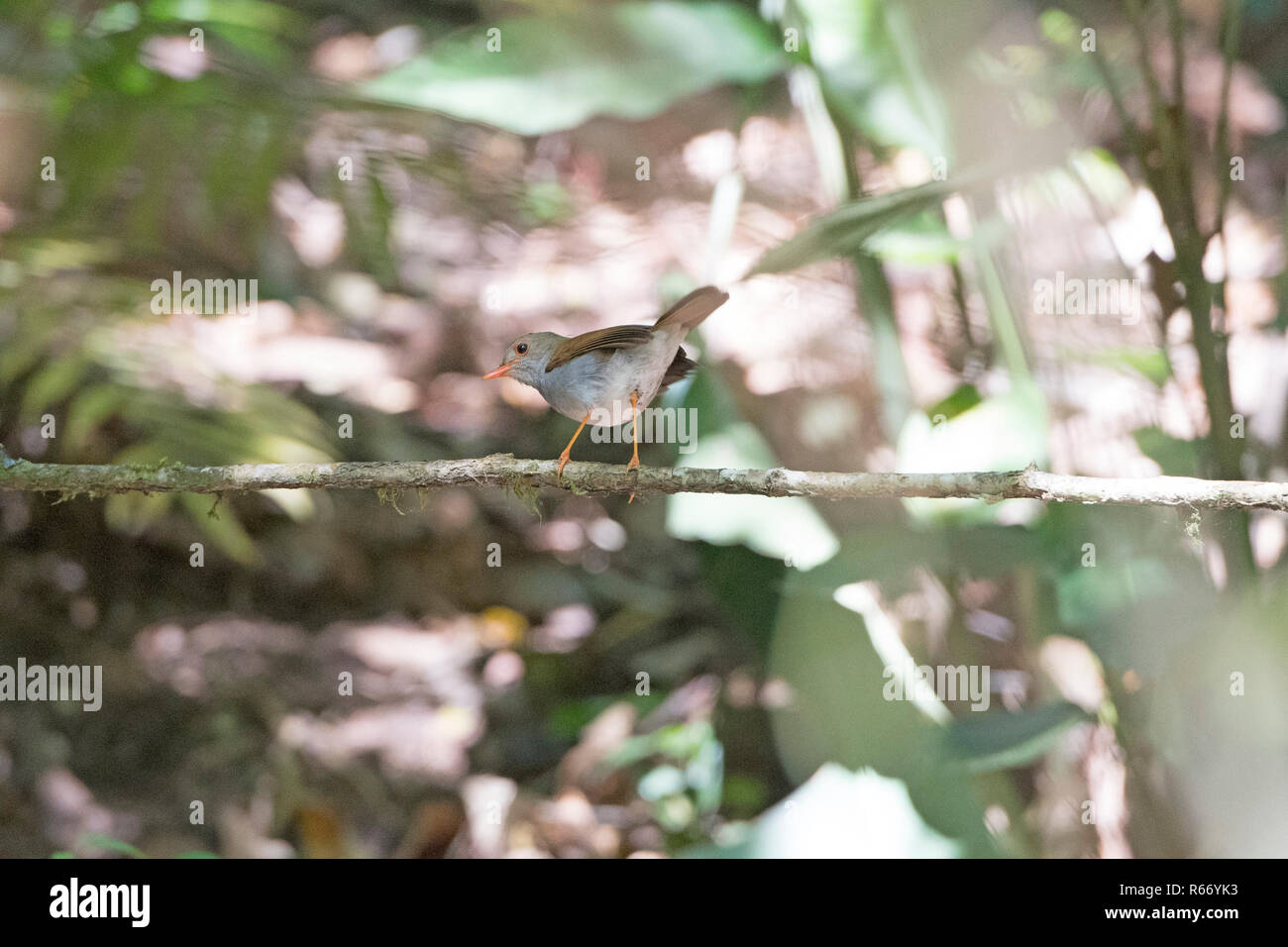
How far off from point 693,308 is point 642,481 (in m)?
0.37

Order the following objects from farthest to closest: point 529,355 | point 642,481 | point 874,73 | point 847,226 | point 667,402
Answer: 1. point 667,402
2. point 874,73
3. point 847,226
4. point 529,355
5. point 642,481

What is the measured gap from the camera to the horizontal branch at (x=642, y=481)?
132cm

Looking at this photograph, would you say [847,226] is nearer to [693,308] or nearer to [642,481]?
[693,308]

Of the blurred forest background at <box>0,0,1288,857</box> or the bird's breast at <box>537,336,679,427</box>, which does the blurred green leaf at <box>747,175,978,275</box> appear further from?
the bird's breast at <box>537,336,679,427</box>

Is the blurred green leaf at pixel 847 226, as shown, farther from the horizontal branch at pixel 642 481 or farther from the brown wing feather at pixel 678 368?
the horizontal branch at pixel 642 481

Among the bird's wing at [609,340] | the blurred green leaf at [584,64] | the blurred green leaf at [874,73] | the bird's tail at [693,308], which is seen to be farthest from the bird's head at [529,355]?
the blurred green leaf at [874,73]

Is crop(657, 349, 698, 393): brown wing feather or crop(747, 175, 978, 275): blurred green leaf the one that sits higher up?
crop(747, 175, 978, 275): blurred green leaf

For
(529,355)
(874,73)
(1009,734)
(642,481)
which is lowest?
(1009,734)

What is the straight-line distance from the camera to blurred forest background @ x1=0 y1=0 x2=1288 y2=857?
2154 millimetres

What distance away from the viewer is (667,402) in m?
2.42

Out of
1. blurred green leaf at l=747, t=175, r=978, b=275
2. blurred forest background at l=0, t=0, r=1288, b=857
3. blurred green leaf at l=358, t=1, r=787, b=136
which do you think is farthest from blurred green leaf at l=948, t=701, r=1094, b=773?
blurred green leaf at l=358, t=1, r=787, b=136

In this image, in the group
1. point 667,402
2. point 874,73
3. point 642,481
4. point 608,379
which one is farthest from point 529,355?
point 874,73

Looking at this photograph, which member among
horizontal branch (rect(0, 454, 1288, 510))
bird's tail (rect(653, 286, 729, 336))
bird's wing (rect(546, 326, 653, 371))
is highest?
bird's tail (rect(653, 286, 729, 336))

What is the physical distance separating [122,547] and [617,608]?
1680 mm
